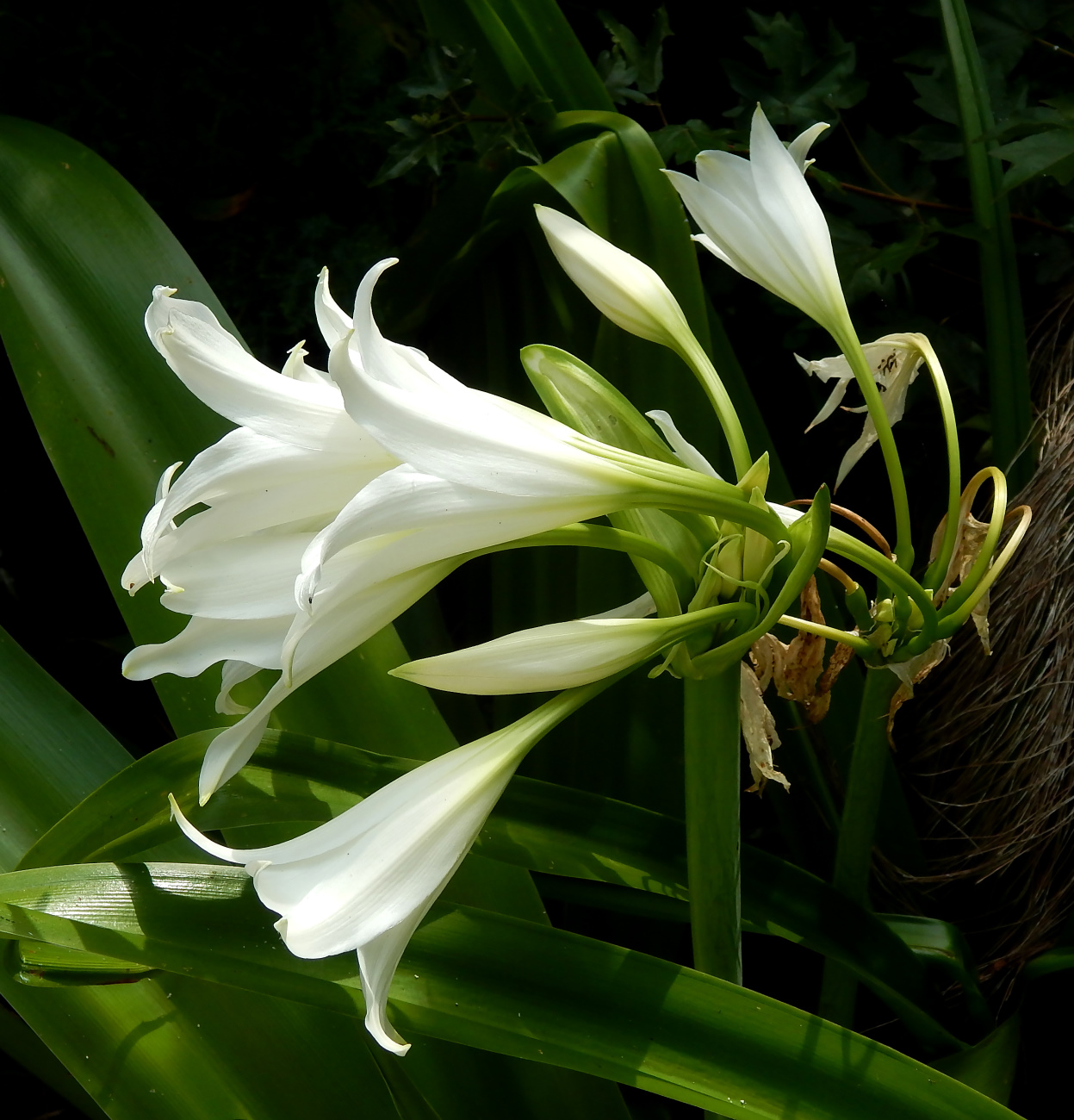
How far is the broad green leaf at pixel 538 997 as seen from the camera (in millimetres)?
412

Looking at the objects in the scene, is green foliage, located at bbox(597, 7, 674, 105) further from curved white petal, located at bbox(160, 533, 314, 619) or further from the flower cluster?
curved white petal, located at bbox(160, 533, 314, 619)

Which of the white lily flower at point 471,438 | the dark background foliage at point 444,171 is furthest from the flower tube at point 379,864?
the dark background foliage at point 444,171

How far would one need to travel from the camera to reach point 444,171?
2.76 ft

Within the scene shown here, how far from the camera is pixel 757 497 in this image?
1.25ft

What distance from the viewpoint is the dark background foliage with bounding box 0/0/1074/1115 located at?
2.56 ft

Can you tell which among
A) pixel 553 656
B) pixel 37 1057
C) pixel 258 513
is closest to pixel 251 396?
pixel 258 513

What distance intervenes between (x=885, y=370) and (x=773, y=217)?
0.13 meters

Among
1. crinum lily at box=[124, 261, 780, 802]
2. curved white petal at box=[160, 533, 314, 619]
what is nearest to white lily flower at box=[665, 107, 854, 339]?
crinum lily at box=[124, 261, 780, 802]

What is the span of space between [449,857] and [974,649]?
1.83 feet

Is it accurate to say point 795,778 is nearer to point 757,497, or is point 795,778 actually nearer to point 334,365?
point 757,497

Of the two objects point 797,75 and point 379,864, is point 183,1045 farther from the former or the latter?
point 797,75

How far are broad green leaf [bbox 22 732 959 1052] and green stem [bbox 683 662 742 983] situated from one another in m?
0.09

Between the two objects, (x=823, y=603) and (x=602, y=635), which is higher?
(x=602, y=635)

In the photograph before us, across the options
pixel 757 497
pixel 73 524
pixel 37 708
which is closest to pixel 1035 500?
pixel 757 497
